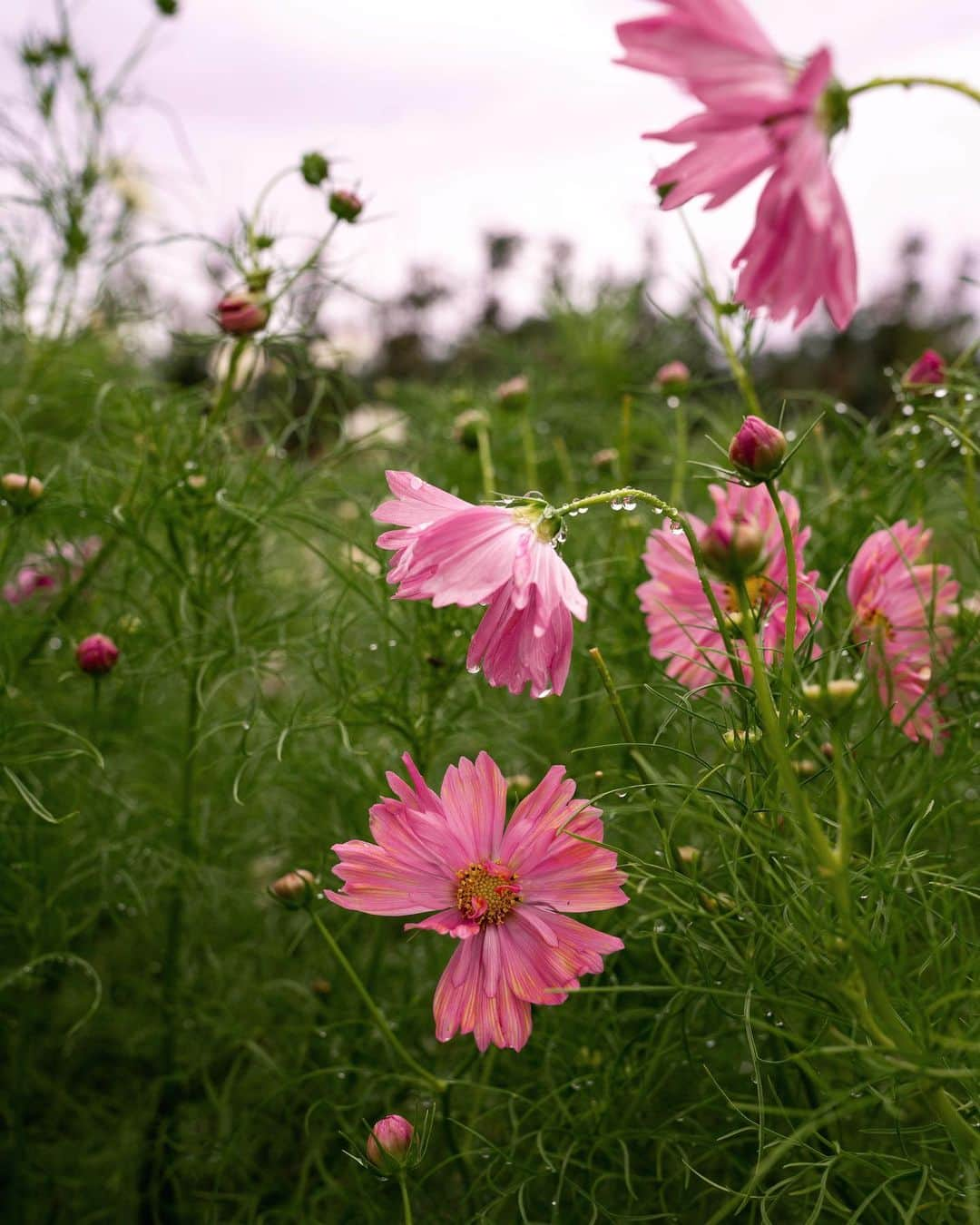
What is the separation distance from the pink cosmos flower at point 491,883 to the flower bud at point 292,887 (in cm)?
9

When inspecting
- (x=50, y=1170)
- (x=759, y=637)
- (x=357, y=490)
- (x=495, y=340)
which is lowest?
(x=50, y=1170)

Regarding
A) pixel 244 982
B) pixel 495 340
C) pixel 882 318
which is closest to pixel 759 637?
pixel 244 982

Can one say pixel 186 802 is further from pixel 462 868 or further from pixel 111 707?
pixel 462 868

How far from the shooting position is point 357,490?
3.74 feet

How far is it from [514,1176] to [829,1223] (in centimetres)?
18

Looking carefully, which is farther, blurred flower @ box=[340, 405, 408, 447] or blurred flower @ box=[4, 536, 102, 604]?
blurred flower @ box=[340, 405, 408, 447]

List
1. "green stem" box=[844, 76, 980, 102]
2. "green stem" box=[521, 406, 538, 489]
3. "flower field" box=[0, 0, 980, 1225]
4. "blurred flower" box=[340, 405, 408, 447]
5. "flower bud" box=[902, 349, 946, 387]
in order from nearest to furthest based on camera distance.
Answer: "green stem" box=[844, 76, 980, 102], "flower field" box=[0, 0, 980, 1225], "flower bud" box=[902, 349, 946, 387], "green stem" box=[521, 406, 538, 489], "blurred flower" box=[340, 405, 408, 447]

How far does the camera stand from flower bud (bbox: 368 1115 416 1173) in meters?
0.47

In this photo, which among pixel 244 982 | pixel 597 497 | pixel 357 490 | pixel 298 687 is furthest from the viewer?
pixel 357 490

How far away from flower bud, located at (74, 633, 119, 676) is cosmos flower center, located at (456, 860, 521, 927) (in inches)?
12.0

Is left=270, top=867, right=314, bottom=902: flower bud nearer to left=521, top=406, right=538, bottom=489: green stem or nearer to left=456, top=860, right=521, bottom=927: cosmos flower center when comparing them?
left=456, top=860, right=521, bottom=927: cosmos flower center

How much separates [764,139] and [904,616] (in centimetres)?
34

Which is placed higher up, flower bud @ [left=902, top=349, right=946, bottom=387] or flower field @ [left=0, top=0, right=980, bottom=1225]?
flower bud @ [left=902, top=349, right=946, bottom=387]

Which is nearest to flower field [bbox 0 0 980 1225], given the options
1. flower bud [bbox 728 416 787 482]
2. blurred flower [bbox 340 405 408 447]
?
flower bud [bbox 728 416 787 482]
